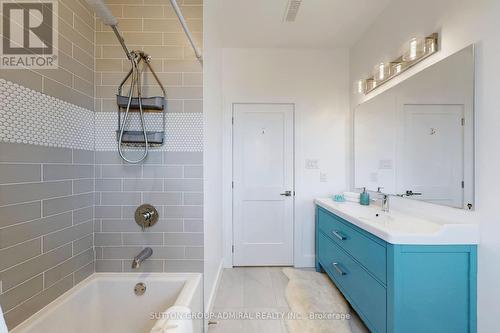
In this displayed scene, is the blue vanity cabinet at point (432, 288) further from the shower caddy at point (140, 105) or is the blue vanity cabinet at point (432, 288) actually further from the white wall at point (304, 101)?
the shower caddy at point (140, 105)

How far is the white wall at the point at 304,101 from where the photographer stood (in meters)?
2.87

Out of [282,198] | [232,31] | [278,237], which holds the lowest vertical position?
[278,237]

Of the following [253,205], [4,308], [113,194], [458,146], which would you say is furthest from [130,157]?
[458,146]

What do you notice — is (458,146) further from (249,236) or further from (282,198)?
(249,236)

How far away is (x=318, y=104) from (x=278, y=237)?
1728 millimetres

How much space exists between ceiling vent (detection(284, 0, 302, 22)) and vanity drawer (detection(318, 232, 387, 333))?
2245 millimetres

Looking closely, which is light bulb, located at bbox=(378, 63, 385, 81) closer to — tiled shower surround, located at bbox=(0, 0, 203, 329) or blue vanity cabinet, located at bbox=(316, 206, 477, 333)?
blue vanity cabinet, located at bbox=(316, 206, 477, 333)

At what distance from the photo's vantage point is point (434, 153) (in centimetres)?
166

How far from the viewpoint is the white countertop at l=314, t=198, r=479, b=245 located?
4.47ft

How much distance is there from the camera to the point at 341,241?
2.08m

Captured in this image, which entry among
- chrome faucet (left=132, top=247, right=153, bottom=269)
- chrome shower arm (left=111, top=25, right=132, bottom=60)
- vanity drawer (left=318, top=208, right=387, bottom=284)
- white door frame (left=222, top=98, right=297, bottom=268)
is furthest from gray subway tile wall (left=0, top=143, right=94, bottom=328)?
vanity drawer (left=318, top=208, right=387, bottom=284)

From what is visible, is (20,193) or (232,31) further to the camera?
(232,31)

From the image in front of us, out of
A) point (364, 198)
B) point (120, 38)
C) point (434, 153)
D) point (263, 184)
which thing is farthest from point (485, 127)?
point (120, 38)

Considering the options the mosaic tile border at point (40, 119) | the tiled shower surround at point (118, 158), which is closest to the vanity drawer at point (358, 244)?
the tiled shower surround at point (118, 158)
